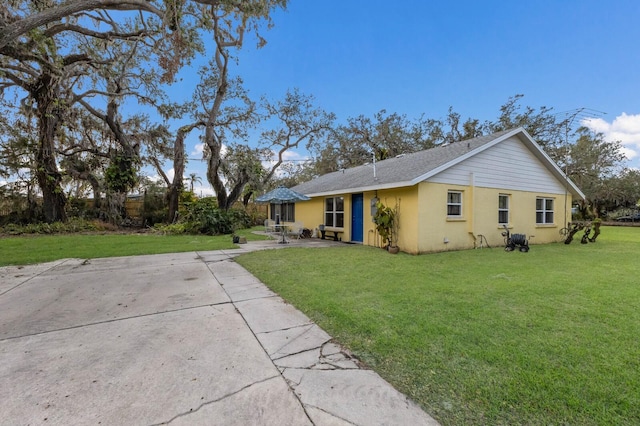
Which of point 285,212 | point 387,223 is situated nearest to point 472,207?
point 387,223

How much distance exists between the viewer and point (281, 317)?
372 cm

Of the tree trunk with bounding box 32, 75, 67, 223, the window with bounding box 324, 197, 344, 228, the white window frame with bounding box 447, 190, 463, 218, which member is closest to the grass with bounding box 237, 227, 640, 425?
the white window frame with bounding box 447, 190, 463, 218

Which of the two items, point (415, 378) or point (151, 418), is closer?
point (151, 418)

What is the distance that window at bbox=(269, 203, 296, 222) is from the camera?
16.4 m

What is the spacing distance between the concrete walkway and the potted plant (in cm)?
560

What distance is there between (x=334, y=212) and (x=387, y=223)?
3833 millimetres

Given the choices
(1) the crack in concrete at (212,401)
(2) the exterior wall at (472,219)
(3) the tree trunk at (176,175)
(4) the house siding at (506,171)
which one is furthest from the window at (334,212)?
(1) the crack in concrete at (212,401)

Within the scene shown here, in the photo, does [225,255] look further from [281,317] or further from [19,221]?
[19,221]

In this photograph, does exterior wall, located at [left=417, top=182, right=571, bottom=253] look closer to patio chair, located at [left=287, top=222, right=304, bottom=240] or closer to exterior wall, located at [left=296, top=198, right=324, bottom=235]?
exterior wall, located at [left=296, top=198, right=324, bottom=235]

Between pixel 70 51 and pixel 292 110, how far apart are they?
12.9 metres

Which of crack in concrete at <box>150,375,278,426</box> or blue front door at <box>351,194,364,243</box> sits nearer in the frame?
crack in concrete at <box>150,375,278,426</box>

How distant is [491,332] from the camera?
320cm

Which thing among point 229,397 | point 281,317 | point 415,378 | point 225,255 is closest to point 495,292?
point 415,378

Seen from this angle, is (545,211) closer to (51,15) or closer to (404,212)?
(404,212)
